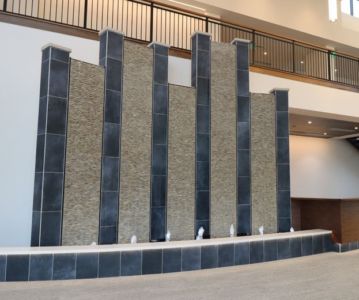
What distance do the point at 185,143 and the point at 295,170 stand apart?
7168mm

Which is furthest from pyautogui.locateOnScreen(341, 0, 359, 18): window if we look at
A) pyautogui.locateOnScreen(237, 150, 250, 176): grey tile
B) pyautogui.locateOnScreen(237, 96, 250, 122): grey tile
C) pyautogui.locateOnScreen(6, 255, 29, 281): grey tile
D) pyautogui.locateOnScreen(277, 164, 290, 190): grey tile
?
pyautogui.locateOnScreen(6, 255, 29, 281): grey tile

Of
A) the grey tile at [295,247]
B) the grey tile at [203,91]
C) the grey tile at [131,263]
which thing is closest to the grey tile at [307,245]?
the grey tile at [295,247]

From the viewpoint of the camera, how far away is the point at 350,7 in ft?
39.2

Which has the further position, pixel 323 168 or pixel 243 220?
pixel 323 168

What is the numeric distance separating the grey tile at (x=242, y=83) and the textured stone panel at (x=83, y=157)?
8.78 ft

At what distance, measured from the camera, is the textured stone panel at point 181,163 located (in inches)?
221

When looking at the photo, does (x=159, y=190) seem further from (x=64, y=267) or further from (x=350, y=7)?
(x=350, y=7)

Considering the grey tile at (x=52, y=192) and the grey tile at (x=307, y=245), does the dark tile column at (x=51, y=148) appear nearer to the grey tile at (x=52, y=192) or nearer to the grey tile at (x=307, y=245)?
the grey tile at (x=52, y=192)

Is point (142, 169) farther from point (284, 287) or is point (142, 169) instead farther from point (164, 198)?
point (284, 287)

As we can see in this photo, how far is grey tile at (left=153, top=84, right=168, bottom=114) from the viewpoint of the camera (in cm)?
564

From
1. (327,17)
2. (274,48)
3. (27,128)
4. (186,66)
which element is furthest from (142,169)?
(327,17)

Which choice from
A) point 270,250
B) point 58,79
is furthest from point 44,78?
point 270,250

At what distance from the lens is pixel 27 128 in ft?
16.1

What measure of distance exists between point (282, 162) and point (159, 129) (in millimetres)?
2589
